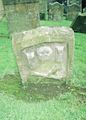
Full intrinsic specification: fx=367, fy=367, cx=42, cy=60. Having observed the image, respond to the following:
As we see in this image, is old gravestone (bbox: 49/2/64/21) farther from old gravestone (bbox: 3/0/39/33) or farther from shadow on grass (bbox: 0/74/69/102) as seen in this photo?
shadow on grass (bbox: 0/74/69/102)

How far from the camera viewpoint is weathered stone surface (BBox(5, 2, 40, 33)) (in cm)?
1023

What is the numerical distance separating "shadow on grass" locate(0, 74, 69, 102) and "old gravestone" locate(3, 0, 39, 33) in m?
4.27

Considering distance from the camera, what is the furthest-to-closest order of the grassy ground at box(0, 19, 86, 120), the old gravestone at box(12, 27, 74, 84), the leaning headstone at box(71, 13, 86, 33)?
the leaning headstone at box(71, 13, 86, 33), the old gravestone at box(12, 27, 74, 84), the grassy ground at box(0, 19, 86, 120)

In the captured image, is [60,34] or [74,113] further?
[60,34]

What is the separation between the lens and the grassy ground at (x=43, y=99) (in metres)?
4.80

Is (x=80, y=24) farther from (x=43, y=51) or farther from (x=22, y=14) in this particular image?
(x=43, y=51)

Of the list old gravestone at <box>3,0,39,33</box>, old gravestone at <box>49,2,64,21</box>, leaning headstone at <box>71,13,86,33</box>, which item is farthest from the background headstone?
old gravestone at <box>3,0,39,33</box>

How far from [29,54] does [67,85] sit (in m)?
0.79

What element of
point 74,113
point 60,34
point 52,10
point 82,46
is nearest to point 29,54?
point 60,34

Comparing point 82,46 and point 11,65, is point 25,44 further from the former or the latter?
point 82,46

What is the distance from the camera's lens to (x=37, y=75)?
5.88m

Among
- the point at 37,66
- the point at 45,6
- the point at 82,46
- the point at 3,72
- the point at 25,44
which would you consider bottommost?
the point at 45,6

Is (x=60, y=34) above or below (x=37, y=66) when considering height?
above

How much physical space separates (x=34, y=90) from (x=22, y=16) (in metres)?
4.88
